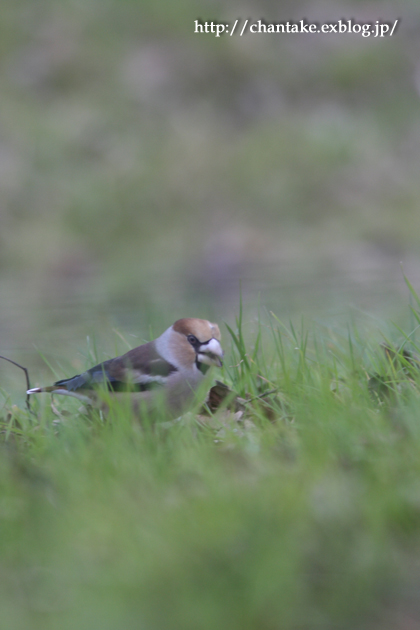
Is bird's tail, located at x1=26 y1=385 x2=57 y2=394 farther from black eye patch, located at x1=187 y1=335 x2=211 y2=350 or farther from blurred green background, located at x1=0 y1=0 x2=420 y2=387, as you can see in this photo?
blurred green background, located at x1=0 y1=0 x2=420 y2=387

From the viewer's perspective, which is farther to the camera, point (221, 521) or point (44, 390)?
point (44, 390)

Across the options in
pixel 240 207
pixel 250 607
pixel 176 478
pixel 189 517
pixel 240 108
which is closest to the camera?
pixel 250 607

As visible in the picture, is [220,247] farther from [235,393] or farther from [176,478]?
[176,478]

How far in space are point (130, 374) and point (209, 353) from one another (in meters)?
0.31

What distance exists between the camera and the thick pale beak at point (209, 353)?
9.53 ft

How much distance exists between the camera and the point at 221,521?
71.8 inches

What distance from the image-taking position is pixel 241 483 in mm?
2027

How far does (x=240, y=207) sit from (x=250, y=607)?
8.48 m

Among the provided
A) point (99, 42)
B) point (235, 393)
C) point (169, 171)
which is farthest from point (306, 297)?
point (99, 42)

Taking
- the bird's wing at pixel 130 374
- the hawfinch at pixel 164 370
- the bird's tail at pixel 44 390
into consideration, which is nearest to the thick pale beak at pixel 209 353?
the hawfinch at pixel 164 370

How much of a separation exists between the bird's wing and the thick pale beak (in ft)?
0.37

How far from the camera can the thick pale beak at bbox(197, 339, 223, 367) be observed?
2.90m

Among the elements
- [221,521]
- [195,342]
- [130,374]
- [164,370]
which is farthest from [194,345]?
[221,521]

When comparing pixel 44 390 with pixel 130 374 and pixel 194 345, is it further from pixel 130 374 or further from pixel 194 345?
pixel 194 345
